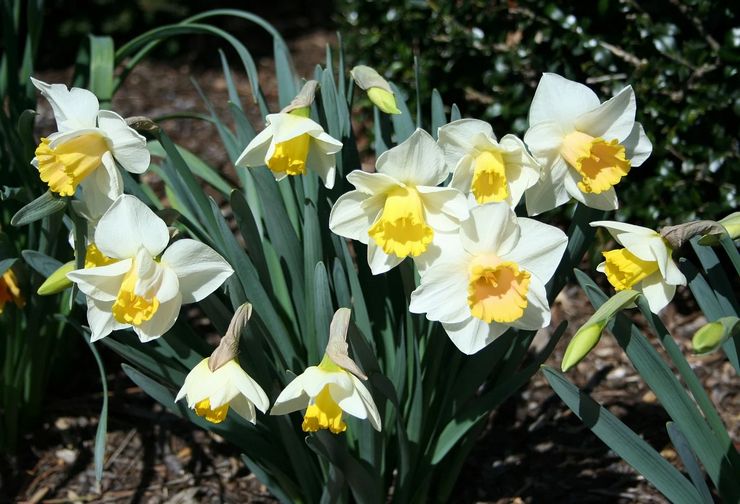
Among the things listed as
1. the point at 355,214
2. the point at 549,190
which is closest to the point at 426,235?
the point at 355,214

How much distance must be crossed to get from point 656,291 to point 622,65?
4.12 feet

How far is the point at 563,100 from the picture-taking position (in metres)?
1.35

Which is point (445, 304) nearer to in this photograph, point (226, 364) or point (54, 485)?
point (226, 364)

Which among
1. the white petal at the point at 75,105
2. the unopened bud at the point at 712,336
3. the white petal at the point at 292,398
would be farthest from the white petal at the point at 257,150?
the unopened bud at the point at 712,336

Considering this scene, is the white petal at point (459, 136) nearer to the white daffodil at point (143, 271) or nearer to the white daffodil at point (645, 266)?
the white daffodil at point (645, 266)

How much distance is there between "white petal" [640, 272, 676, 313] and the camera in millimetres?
1315

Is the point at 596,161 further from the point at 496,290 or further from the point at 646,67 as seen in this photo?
the point at 646,67

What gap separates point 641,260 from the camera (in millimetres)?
1309

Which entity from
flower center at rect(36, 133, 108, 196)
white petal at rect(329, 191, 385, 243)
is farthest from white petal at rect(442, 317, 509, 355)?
flower center at rect(36, 133, 108, 196)

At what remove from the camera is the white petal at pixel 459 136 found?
4.34 ft

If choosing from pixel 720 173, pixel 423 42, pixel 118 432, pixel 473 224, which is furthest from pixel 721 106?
pixel 118 432

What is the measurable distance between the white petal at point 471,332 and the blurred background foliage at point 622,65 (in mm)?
1247

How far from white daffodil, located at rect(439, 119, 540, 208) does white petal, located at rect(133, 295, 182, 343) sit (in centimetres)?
52

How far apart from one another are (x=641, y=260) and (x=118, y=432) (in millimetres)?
1560
